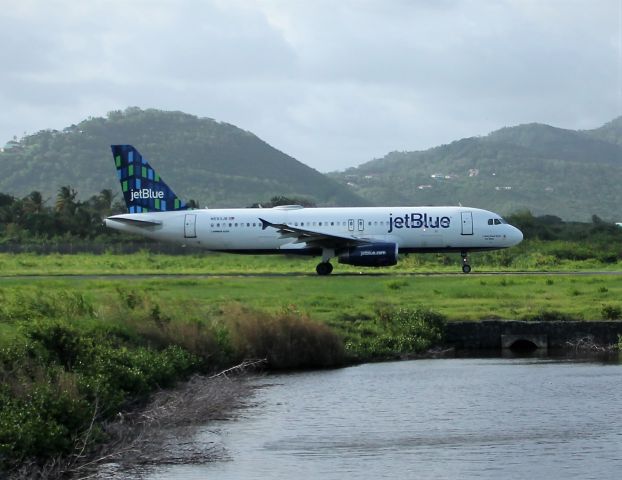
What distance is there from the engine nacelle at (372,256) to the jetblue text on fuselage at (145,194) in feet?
38.6

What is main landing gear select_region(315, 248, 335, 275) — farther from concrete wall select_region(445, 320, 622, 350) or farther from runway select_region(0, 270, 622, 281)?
concrete wall select_region(445, 320, 622, 350)

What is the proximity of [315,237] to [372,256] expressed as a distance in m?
3.44

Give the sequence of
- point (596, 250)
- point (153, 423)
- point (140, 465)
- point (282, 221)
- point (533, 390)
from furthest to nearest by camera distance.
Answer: point (596, 250), point (282, 221), point (533, 390), point (153, 423), point (140, 465)

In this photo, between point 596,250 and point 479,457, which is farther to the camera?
point 596,250

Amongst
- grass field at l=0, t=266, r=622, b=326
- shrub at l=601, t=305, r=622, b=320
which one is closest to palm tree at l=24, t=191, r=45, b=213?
grass field at l=0, t=266, r=622, b=326

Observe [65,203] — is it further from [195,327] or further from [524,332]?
[195,327]

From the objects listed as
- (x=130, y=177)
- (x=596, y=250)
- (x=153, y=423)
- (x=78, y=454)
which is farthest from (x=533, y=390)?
(x=596, y=250)

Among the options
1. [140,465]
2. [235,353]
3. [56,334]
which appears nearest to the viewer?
[140,465]

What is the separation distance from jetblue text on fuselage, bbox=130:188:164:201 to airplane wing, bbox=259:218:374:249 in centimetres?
671

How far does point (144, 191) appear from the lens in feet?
220

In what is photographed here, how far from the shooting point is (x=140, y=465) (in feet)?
77.5

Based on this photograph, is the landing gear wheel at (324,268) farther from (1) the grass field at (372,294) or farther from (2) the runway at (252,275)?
(1) the grass field at (372,294)

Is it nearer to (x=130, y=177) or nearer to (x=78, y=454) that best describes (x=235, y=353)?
(x=78, y=454)

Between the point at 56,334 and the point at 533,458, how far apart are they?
36.8 feet
